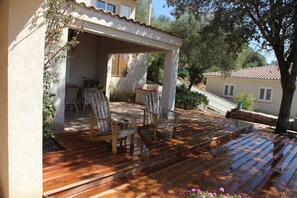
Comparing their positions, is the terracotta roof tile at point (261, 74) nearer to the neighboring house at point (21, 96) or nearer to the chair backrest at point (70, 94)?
the chair backrest at point (70, 94)

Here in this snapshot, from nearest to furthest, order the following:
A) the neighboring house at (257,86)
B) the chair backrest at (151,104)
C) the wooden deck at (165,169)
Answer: the wooden deck at (165,169) → the chair backrest at (151,104) → the neighboring house at (257,86)

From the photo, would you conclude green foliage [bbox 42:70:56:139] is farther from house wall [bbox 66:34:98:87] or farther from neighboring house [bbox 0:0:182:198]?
house wall [bbox 66:34:98:87]

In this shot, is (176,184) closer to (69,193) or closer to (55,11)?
(69,193)

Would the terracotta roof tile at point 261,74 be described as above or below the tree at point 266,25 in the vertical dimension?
below

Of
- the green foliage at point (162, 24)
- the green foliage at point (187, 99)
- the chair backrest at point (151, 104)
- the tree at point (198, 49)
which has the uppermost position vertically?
the green foliage at point (162, 24)

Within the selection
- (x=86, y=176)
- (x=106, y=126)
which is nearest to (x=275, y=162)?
(x=106, y=126)

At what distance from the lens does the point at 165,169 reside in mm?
4301

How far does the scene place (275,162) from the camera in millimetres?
5301

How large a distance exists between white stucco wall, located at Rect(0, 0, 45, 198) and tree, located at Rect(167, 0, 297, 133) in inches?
289

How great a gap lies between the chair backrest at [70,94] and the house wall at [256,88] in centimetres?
1834

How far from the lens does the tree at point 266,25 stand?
26.2ft

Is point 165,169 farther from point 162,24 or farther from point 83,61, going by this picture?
point 162,24

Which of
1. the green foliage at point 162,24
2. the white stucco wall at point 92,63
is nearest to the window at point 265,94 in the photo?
the green foliage at point 162,24

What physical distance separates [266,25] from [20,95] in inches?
342
